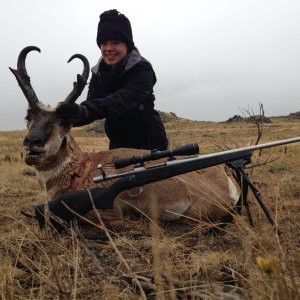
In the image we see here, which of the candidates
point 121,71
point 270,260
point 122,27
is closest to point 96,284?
point 270,260

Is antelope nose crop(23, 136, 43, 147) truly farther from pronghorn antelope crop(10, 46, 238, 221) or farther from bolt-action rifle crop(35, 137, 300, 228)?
bolt-action rifle crop(35, 137, 300, 228)

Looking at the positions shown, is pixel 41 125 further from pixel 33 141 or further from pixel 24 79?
pixel 24 79

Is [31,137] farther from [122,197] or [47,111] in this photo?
[122,197]

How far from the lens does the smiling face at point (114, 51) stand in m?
5.74

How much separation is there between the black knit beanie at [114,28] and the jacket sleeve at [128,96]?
1.45 ft

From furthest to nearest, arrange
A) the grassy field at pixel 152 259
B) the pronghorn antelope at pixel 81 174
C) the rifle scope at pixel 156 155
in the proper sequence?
the pronghorn antelope at pixel 81 174 → the rifle scope at pixel 156 155 → the grassy field at pixel 152 259

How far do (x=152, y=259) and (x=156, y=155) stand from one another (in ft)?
2.76

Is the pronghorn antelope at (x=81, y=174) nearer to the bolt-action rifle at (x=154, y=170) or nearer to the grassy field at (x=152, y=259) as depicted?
the grassy field at (x=152, y=259)

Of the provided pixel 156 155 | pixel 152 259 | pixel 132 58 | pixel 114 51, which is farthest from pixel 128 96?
pixel 152 259

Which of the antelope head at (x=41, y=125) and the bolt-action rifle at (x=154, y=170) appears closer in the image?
the bolt-action rifle at (x=154, y=170)

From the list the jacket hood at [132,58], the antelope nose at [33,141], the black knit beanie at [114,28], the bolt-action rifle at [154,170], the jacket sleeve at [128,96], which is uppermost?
the black knit beanie at [114,28]

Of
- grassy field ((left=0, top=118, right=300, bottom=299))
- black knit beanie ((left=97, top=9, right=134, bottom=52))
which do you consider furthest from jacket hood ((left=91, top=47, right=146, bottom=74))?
grassy field ((left=0, top=118, right=300, bottom=299))

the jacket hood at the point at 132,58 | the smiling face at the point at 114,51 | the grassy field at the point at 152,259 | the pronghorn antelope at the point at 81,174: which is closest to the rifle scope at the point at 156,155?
the grassy field at the point at 152,259

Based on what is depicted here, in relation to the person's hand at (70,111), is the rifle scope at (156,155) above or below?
below
